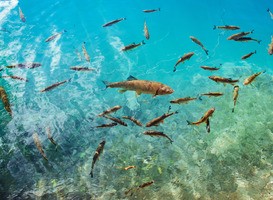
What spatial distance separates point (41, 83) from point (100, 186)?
8109mm

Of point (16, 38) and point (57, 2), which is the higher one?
point (57, 2)

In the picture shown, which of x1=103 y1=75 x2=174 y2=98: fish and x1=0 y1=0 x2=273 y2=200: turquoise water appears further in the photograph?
x1=0 y1=0 x2=273 y2=200: turquoise water

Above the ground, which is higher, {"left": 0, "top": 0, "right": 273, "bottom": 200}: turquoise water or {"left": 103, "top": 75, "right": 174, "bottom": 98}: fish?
{"left": 103, "top": 75, "right": 174, "bottom": 98}: fish

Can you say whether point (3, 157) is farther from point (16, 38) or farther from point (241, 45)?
point (241, 45)

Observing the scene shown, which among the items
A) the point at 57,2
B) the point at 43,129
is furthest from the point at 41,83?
the point at 57,2

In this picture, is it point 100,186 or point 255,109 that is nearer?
point 100,186

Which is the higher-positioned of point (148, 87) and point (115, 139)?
point (148, 87)

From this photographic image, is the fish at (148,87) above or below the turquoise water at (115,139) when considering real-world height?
above

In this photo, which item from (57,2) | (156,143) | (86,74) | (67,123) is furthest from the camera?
(57,2)

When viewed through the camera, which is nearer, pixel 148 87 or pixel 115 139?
pixel 148 87

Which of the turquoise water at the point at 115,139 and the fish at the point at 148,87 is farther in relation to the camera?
the turquoise water at the point at 115,139

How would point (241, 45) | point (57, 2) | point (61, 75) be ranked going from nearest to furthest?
1. point (61, 75)
2. point (57, 2)
3. point (241, 45)

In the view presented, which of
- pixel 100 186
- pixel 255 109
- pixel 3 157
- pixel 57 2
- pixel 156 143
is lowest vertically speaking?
pixel 255 109

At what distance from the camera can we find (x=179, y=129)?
654cm
